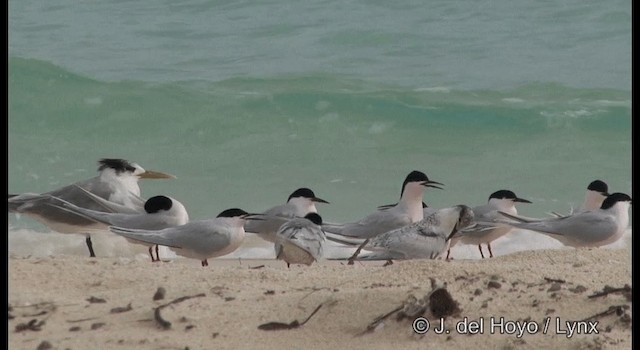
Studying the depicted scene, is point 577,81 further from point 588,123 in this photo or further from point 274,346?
point 274,346

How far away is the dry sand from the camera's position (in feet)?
14.8

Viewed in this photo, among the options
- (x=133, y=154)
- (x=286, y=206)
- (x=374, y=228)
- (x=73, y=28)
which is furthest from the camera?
(x=73, y=28)

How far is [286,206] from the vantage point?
Answer: 27.2ft

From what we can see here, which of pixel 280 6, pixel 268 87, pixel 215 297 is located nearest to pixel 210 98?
pixel 268 87

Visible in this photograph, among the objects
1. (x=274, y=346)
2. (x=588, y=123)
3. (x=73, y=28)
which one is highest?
(x=73, y=28)

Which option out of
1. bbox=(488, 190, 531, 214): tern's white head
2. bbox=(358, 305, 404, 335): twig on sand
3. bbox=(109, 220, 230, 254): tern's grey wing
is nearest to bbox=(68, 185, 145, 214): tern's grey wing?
bbox=(109, 220, 230, 254): tern's grey wing

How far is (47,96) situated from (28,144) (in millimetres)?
1920

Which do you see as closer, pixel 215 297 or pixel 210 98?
pixel 215 297

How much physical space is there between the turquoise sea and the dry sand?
370 inches

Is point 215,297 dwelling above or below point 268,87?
below

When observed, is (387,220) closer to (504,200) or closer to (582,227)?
(582,227)

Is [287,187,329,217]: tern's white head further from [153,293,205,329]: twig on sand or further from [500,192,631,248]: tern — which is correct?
[153,293,205,329]: twig on sand

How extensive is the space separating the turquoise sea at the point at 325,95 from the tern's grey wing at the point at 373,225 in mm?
7286

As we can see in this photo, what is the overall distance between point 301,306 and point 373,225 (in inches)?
110
